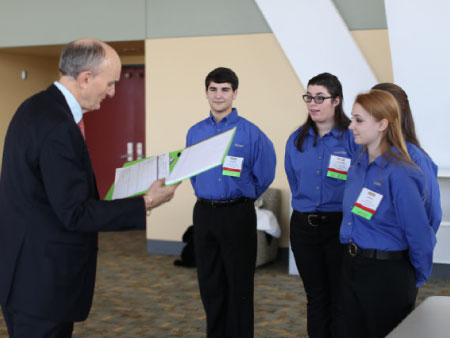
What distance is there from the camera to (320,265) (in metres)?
3.28

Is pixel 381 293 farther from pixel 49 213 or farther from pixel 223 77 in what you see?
pixel 223 77

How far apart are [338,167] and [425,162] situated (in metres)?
0.73

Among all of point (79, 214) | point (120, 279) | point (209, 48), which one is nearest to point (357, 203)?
point (79, 214)

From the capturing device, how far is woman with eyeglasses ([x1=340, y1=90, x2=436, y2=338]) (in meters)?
2.40

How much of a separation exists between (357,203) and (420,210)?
0.27 m

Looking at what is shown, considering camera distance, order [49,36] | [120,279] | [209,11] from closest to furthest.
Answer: [120,279] → [209,11] → [49,36]

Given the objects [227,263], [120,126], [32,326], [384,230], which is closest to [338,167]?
[384,230]

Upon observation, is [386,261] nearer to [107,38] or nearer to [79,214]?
[79,214]

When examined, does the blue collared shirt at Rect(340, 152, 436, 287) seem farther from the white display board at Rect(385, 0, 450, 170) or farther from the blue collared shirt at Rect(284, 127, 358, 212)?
the white display board at Rect(385, 0, 450, 170)

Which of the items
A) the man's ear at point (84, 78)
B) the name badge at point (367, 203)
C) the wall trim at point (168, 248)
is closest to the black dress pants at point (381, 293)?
Result: the name badge at point (367, 203)

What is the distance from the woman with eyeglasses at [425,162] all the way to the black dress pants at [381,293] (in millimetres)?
288

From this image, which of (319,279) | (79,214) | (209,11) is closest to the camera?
(79,214)

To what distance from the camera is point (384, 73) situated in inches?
239

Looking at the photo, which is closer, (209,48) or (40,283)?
(40,283)
